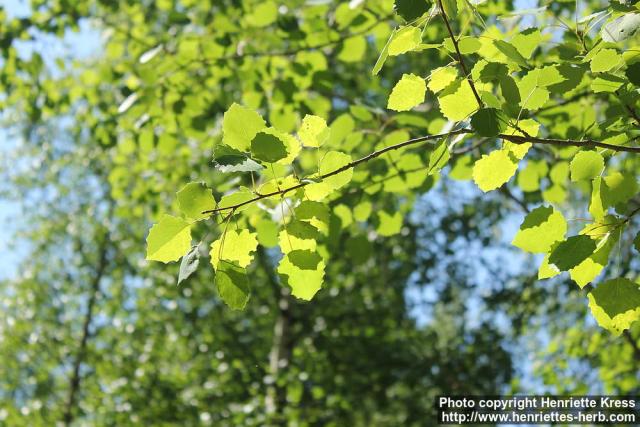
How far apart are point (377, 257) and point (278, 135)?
5082mm

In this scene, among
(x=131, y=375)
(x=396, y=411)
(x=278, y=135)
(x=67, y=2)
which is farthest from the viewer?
(x=396, y=411)

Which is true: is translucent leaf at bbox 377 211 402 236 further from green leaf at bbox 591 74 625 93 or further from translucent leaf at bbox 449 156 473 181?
green leaf at bbox 591 74 625 93

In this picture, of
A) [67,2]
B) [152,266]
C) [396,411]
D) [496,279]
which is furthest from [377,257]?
[67,2]

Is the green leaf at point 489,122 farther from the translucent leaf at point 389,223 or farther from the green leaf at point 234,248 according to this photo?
the translucent leaf at point 389,223

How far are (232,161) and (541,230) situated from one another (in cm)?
49

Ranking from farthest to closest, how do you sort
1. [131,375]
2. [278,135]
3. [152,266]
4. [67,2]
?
[152,266]
[131,375]
[67,2]
[278,135]

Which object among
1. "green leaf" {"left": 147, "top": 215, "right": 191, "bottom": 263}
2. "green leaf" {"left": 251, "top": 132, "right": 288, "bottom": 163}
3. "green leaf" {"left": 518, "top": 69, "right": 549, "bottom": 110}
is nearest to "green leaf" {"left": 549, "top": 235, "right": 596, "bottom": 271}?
"green leaf" {"left": 518, "top": 69, "right": 549, "bottom": 110}

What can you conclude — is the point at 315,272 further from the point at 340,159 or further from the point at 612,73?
the point at 612,73

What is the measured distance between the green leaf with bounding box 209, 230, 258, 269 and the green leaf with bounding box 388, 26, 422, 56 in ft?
1.08

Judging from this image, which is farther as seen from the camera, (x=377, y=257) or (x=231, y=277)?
(x=377, y=257)

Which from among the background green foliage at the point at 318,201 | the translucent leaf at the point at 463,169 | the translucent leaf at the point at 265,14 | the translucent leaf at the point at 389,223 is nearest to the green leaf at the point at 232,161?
the background green foliage at the point at 318,201

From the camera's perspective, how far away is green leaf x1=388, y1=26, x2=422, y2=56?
2.71 feet

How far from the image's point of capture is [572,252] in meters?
0.86

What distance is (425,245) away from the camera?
573cm
